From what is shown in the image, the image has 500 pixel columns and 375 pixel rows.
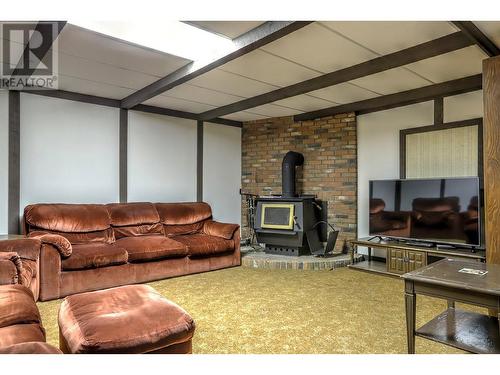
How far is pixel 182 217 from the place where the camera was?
15.9 ft

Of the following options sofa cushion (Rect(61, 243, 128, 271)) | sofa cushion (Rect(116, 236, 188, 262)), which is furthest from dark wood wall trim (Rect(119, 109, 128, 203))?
sofa cushion (Rect(61, 243, 128, 271))

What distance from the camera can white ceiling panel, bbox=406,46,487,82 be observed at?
119 inches

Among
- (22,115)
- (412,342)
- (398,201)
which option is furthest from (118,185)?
(412,342)

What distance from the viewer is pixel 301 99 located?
4.61 meters

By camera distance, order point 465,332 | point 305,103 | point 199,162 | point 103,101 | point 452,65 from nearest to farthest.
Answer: point 465,332, point 452,65, point 103,101, point 305,103, point 199,162

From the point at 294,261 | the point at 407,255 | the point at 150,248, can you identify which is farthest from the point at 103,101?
the point at 407,255

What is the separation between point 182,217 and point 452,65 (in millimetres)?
3685

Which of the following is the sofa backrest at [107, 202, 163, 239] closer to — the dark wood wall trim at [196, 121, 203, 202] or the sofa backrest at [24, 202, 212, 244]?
the sofa backrest at [24, 202, 212, 244]

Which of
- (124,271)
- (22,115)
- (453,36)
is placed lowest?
(124,271)

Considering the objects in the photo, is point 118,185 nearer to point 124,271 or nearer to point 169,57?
point 124,271

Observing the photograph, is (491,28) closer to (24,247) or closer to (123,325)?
(123,325)

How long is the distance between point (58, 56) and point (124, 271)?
223 cm
